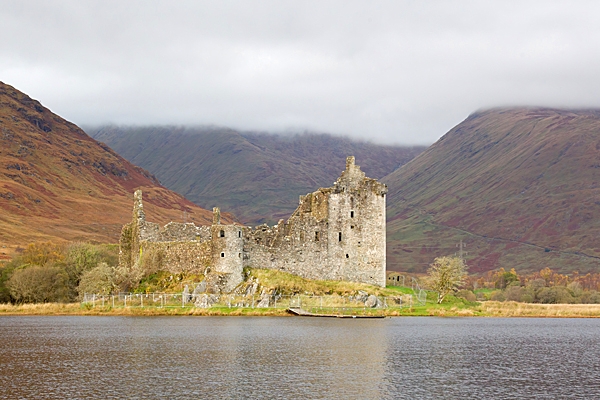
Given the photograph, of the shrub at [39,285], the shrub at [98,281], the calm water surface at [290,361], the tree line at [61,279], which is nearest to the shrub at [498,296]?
the calm water surface at [290,361]

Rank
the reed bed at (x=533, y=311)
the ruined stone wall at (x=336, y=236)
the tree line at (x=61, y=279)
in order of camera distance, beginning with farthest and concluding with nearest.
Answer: the reed bed at (x=533, y=311)
the tree line at (x=61, y=279)
the ruined stone wall at (x=336, y=236)

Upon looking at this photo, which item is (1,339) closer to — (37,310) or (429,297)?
(37,310)

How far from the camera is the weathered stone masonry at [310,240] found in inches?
2771

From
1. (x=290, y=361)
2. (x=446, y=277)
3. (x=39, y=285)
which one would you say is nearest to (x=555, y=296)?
(x=446, y=277)

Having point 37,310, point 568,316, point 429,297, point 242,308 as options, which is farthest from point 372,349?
point 568,316

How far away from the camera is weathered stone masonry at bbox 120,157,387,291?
70.4 m

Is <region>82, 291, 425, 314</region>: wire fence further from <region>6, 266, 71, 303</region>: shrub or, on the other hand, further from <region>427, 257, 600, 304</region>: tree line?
<region>6, 266, 71, 303</region>: shrub

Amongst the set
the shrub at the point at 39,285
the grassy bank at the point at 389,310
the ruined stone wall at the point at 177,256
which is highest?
the ruined stone wall at the point at 177,256

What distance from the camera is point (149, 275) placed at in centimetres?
7162

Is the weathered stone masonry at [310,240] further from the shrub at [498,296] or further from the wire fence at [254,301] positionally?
the shrub at [498,296]

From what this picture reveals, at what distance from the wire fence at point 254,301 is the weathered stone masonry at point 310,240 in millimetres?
2630

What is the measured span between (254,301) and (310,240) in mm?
8417

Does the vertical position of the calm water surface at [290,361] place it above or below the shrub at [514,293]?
below

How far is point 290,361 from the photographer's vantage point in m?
39.9
